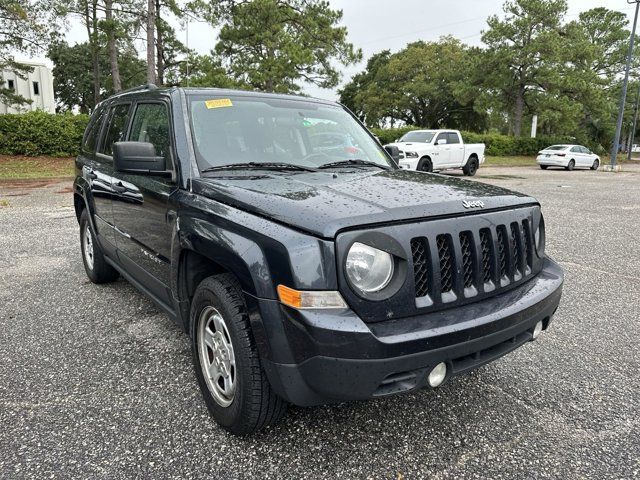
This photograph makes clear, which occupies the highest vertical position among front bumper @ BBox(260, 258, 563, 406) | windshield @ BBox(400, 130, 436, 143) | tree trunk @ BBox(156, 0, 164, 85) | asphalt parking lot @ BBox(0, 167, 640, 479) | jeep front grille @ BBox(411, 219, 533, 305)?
tree trunk @ BBox(156, 0, 164, 85)

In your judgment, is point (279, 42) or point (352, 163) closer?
point (352, 163)

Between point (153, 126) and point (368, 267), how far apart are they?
208 centimetres

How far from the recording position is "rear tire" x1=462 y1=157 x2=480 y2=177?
2017 cm

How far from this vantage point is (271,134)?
10.4 feet

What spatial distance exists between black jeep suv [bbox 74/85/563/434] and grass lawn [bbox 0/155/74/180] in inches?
595

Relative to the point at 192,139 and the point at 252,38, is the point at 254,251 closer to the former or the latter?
the point at 192,139

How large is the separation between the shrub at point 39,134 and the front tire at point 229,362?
19.4 meters

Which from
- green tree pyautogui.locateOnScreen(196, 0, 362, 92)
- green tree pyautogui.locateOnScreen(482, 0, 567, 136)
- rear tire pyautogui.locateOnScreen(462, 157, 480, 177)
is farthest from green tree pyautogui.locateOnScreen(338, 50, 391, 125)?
rear tire pyautogui.locateOnScreen(462, 157, 480, 177)

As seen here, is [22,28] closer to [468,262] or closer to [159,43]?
[159,43]

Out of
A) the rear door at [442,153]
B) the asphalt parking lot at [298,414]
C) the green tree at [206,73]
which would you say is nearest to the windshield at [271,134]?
the asphalt parking lot at [298,414]

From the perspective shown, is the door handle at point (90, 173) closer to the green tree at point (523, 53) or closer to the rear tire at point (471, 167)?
the rear tire at point (471, 167)

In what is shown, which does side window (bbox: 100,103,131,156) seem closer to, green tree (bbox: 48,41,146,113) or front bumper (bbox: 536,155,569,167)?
front bumper (bbox: 536,155,569,167)

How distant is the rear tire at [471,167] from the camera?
2017 centimetres

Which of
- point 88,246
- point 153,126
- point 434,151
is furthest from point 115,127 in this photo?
point 434,151
